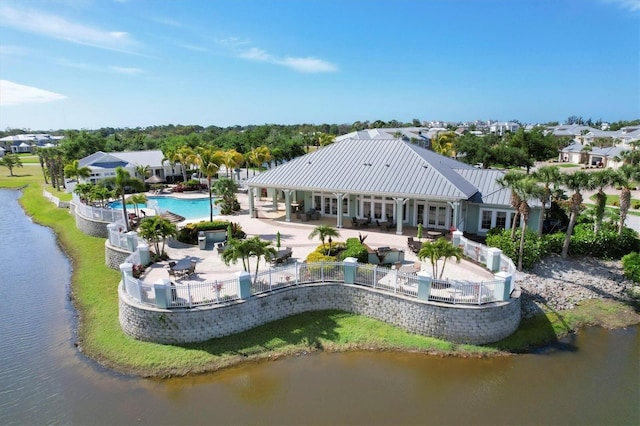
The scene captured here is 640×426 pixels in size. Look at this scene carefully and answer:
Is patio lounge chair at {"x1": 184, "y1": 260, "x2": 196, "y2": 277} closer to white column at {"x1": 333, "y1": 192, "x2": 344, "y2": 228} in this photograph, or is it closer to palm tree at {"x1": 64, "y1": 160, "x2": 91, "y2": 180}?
white column at {"x1": 333, "y1": 192, "x2": 344, "y2": 228}

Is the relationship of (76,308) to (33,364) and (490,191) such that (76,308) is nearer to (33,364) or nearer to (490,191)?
(33,364)

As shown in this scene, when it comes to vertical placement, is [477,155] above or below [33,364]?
above

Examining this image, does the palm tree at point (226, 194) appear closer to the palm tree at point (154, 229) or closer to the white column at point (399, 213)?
the palm tree at point (154, 229)

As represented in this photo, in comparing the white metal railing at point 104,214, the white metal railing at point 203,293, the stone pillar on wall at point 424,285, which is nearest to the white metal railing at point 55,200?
the white metal railing at point 104,214

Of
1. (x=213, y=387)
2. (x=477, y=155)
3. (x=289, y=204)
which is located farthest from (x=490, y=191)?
(x=477, y=155)

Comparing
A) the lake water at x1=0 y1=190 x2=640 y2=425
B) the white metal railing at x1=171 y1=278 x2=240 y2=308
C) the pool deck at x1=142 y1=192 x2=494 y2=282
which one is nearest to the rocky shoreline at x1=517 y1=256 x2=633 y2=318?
the lake water at x1=0 y1=190 x2=640 y2=425

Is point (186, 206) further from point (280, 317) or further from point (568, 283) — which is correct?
point (568, 283)
